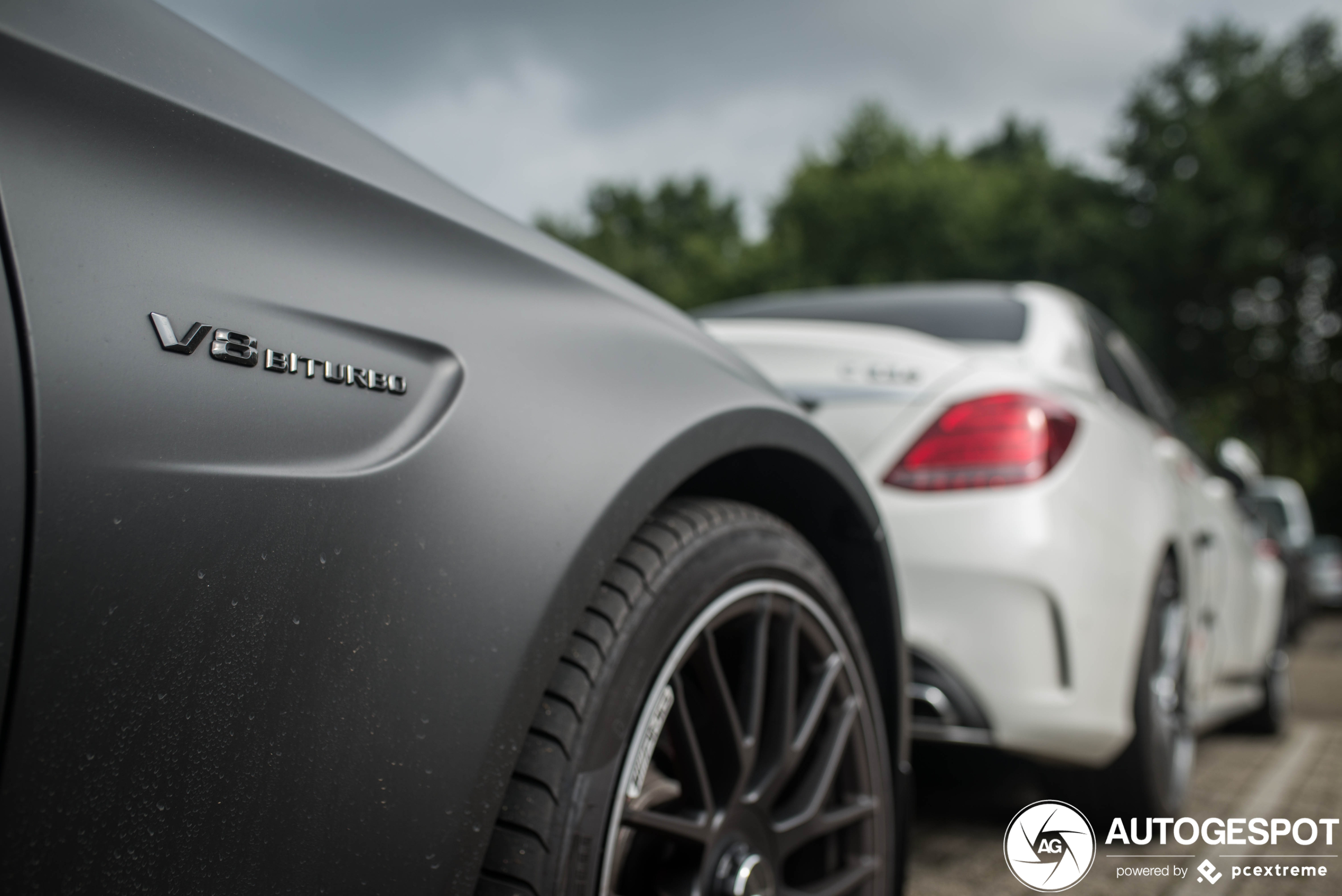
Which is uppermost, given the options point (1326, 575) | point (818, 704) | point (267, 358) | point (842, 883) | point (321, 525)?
point (267, 358)

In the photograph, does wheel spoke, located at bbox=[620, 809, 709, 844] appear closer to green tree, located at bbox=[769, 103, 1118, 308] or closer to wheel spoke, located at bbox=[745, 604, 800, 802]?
wheel spoke, located at bbox=[745, 604, 800, 802]

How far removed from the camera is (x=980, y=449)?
95.0 inches

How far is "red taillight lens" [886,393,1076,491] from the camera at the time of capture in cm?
241

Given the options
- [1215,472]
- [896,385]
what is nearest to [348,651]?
[896,385]

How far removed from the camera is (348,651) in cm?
94

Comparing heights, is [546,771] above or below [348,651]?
below

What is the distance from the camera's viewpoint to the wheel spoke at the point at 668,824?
3.91 feet

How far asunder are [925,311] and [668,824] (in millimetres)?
2231

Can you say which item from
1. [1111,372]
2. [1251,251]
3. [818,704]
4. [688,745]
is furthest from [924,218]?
[688,745]

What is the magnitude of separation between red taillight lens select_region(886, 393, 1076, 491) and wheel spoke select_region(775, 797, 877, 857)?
0.96 m

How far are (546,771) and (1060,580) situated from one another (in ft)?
5.37

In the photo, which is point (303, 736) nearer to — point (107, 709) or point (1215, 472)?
point (107, 709)

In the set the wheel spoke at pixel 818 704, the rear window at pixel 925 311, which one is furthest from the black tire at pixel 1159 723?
the wheel spoke at pixel 818 704

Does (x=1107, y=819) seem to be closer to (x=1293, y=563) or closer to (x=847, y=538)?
(x=847, y=538)
